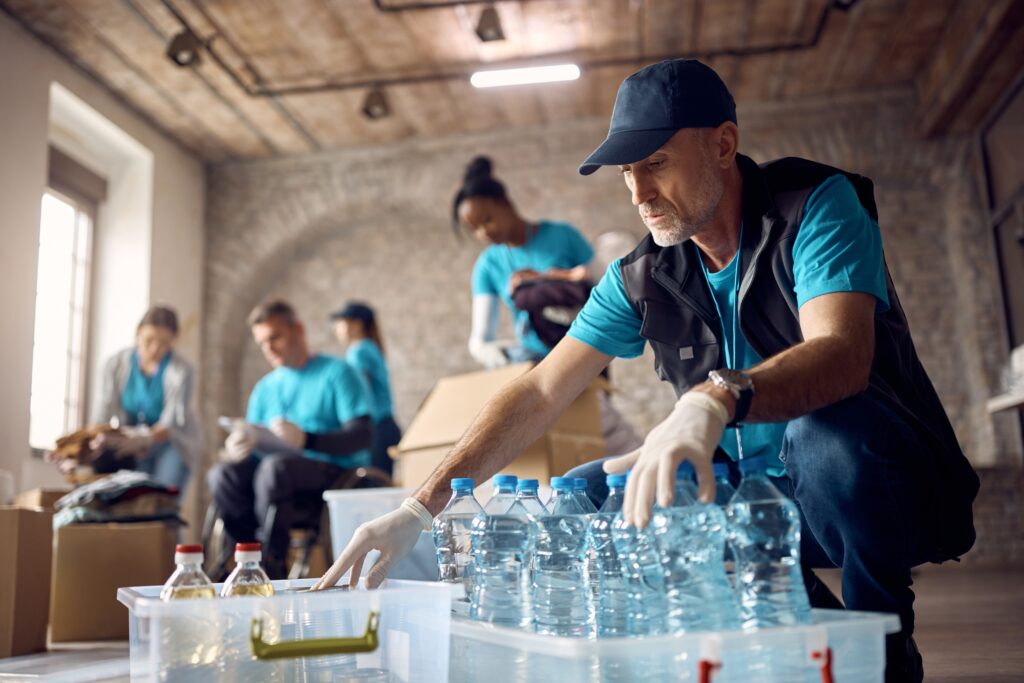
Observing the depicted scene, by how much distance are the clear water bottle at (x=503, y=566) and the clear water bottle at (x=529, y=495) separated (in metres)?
0.02

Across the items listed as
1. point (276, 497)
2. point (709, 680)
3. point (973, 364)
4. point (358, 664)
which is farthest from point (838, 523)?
point (973, 364)

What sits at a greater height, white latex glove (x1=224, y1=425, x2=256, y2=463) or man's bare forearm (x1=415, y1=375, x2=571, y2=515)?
white latex glove (x1=224, y1=425, x2=256, y2=463)

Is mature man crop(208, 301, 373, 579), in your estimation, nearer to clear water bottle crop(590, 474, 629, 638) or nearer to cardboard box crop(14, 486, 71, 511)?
cardboard box crop(14, 486, 71, 511)

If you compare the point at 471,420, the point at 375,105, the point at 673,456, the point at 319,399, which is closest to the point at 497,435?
A: the point at 673,456

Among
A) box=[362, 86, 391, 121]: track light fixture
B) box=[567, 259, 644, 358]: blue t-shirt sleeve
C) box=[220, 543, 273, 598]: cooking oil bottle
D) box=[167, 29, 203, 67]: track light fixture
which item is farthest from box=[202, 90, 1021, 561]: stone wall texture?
box=[220, 543, 273, 598]: cooking oil bottle

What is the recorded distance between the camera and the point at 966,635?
245cm

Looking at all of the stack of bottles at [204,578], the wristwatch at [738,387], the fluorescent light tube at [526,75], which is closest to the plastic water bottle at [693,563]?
the wristwatch at [738,387]

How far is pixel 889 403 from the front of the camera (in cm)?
144

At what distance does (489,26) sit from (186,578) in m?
3.91

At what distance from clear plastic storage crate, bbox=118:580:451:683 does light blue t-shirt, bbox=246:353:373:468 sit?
2273 millimetres

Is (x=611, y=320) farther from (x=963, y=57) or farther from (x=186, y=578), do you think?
(x=963, y=57)

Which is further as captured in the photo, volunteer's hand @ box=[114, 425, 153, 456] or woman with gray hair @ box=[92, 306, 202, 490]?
woman with gray hair @ box=[92, 306, 202, 490]

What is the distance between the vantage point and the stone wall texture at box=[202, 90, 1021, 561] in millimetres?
5965

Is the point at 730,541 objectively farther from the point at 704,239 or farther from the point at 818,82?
the point at 818,82
